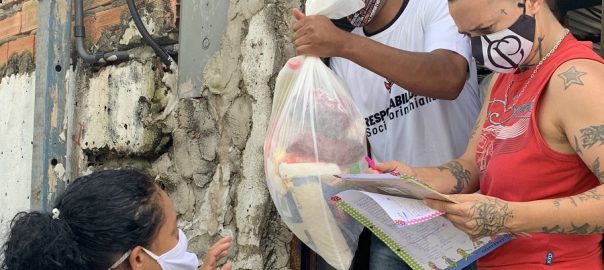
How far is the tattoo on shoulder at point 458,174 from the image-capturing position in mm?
2035

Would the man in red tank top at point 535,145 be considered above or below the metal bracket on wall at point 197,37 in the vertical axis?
below

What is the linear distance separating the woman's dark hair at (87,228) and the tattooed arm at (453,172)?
655 mm

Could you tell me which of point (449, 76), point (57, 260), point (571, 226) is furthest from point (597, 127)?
point (57, 260)

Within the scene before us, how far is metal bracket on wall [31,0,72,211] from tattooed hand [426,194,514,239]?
228 centimetres

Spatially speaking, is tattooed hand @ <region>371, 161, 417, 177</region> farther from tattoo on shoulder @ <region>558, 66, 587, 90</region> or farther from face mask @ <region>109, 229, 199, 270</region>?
face mask @ <region>109, 229, 199, 270</region>

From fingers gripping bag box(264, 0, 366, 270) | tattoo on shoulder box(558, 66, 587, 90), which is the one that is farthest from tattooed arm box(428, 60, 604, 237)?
fingers gripping bag box(264, 0, 366, 270)

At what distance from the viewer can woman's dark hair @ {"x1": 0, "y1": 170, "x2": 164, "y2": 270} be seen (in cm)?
176

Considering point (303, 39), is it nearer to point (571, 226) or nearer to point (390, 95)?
point (390, 95)

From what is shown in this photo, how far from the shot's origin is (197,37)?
2.98m

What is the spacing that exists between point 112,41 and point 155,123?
587 mm

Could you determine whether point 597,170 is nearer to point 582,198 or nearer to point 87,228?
point 582,198

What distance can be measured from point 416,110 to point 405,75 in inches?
10.5

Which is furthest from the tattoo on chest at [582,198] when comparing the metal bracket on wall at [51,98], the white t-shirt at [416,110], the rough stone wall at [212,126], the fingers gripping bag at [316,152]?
the metal bracket on wall at [51,98]

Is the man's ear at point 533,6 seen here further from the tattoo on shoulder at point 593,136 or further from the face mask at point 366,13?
the face mask at point 366,13
